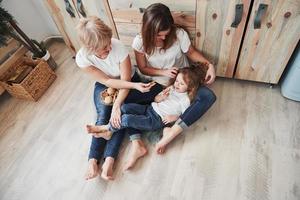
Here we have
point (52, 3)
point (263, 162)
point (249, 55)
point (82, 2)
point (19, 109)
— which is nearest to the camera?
point (263, 162)

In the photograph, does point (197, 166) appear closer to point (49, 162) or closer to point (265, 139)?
point (265, 139)

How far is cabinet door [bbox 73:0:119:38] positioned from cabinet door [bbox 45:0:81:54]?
58 millimetres

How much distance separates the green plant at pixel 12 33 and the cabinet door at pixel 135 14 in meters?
0.69

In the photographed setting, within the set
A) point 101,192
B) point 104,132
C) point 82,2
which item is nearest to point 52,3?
point 82,2

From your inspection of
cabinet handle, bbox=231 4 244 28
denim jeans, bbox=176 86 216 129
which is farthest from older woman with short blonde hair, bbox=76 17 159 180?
cabinet handle, bbox=231 4 244 28

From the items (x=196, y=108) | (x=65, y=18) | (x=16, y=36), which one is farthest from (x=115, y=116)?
(x=16, y=36)

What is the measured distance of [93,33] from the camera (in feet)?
3.26

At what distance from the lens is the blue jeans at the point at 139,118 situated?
3.92 feet

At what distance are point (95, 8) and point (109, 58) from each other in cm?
39

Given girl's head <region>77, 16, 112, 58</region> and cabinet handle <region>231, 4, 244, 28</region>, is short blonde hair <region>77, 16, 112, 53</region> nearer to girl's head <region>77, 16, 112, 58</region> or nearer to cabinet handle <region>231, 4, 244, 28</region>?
girl's head <region>77, 16, 112, 58</region>

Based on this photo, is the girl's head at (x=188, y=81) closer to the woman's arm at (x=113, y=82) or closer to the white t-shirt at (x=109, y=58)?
the woman's arm at (x=113, y=82)

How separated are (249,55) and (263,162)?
1.88ft

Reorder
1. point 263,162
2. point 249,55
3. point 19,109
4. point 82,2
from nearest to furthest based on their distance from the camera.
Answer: point 263,162
point 249,55
point 82,2
point 19,109

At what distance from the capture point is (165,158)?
1.21 metres
